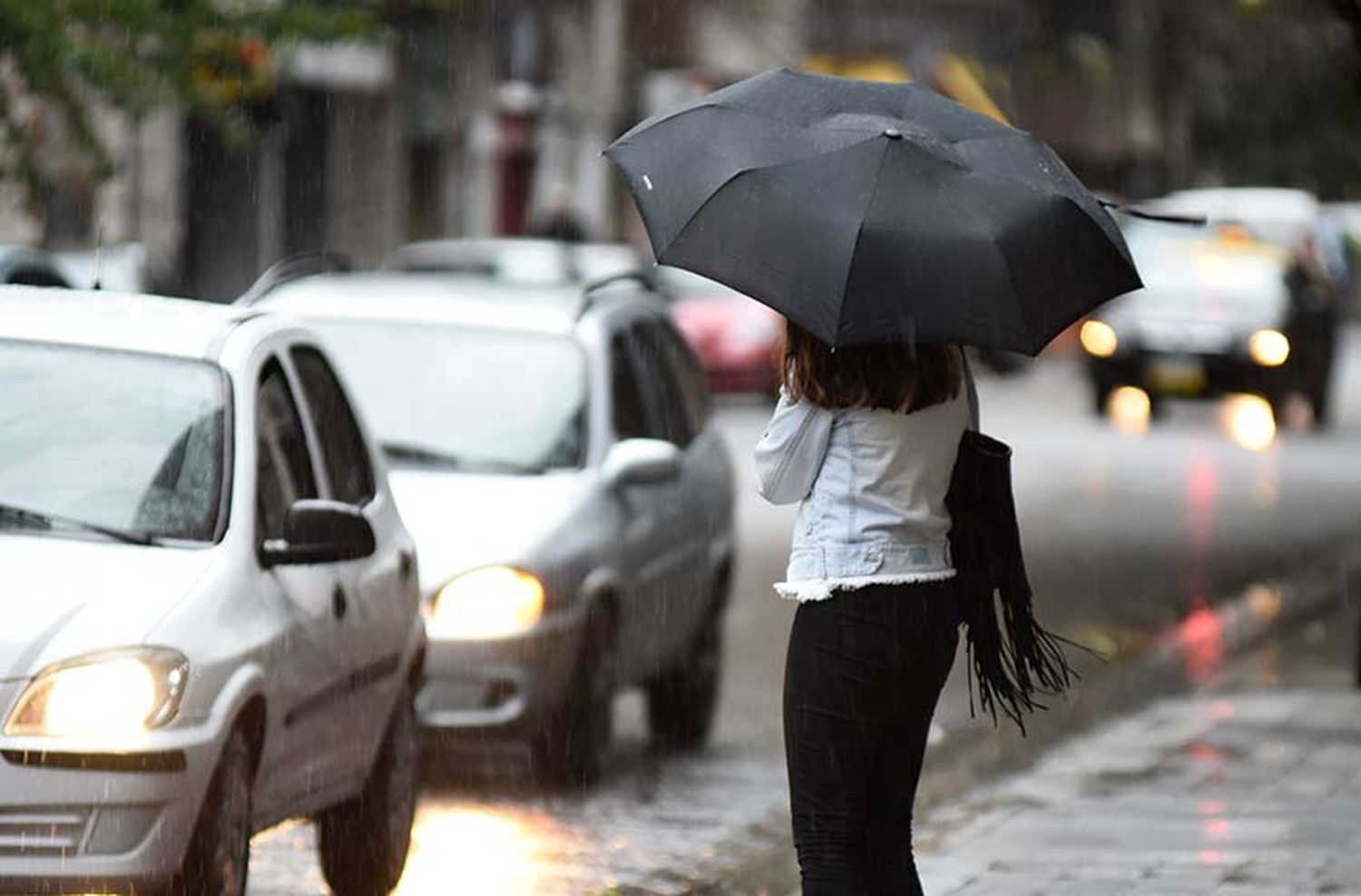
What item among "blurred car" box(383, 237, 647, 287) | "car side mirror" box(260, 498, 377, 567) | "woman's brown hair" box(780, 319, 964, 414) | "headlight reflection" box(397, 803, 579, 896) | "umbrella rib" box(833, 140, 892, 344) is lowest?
"headlight reflection" box(397, 803, 579, 896)

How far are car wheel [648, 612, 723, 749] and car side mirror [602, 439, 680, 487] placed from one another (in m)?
1.10

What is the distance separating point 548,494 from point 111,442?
128 inches

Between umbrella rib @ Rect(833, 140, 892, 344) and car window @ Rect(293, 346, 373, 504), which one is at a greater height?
umbrella rib @ Rect(833, 140, 892, 344)

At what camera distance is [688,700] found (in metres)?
11.6

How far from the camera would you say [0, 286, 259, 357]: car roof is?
757 cm

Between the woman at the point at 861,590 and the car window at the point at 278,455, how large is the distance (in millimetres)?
1831

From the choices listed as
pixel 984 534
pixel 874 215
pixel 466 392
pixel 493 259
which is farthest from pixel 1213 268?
pixel 874 215

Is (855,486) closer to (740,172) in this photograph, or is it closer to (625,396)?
(740,172)

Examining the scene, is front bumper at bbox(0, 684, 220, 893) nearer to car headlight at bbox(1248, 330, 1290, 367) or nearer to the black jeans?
the black jeans

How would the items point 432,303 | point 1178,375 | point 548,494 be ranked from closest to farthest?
1. point 548,494
2. point 432,303
3. point 1178,375

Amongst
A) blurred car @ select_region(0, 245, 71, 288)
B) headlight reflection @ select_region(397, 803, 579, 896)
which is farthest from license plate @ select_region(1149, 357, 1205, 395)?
headlight reflection @ select_region(397, 803, 579, 896)

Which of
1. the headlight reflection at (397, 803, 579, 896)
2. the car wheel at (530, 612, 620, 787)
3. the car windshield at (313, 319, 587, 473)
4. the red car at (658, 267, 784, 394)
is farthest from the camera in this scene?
the red car at (658, 267, 784, 394)

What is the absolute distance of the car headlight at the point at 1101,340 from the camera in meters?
31.8

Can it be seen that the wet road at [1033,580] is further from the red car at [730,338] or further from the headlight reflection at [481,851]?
the red car at [730,338]
